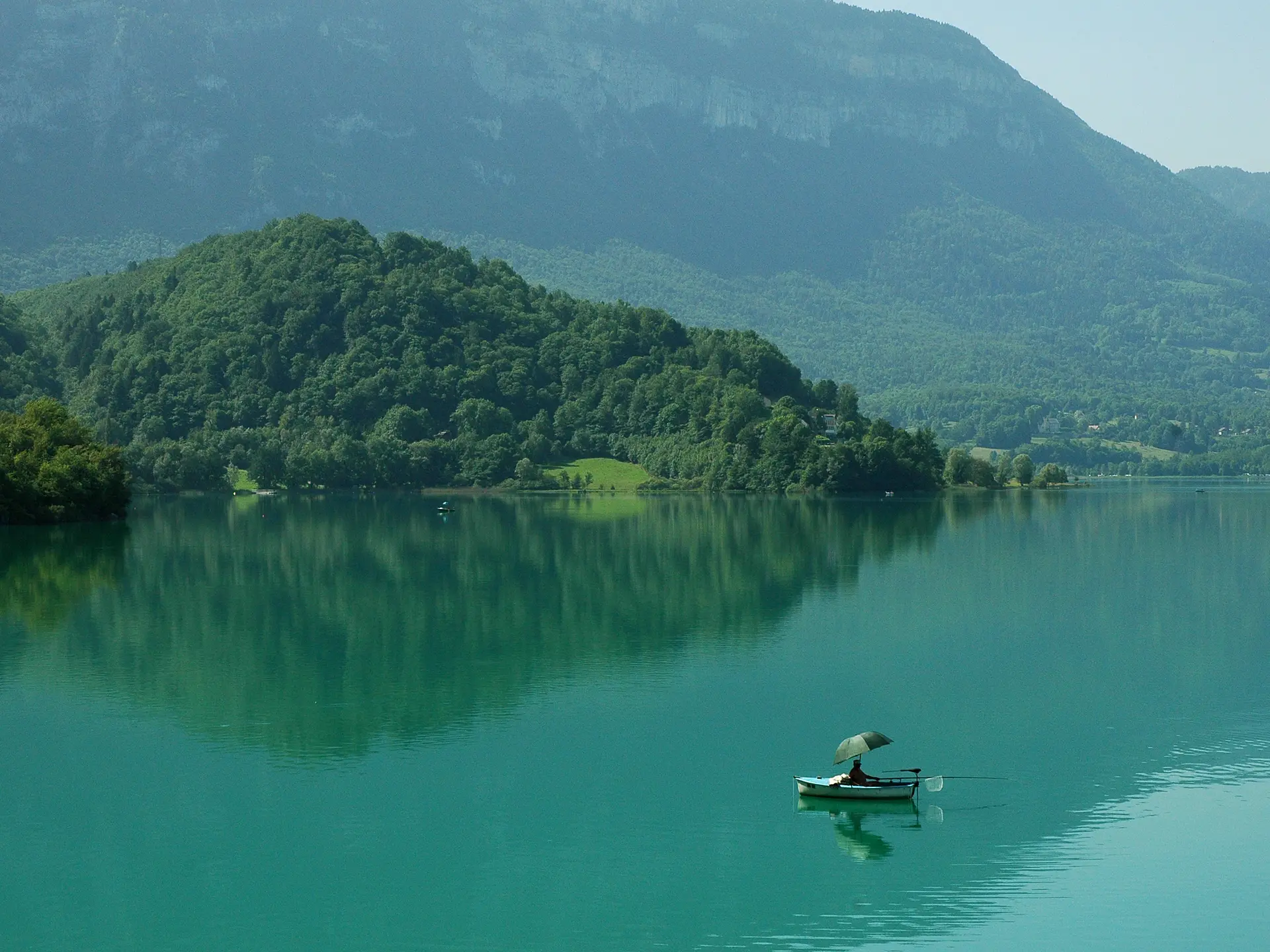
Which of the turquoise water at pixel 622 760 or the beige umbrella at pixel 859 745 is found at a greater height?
the beige umbrella at pixel 859 745

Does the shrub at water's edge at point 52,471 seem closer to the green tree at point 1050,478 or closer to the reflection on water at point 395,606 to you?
the reflection on water at point 395,606

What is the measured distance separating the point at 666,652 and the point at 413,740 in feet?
39.4

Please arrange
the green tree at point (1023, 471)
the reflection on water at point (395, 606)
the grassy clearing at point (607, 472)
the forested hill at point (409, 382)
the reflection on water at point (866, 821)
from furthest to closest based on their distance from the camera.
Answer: the green tree at point (1023, 471), the grassy clearing at point (607, 472), the forested hill at point (409, 382), the reflection on water at point (395, 606), the reflection on water at point (866, 821)

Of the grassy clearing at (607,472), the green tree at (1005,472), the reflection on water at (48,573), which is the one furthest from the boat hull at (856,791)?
the green tree at (1005,472)

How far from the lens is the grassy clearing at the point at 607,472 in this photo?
158250 millimetres

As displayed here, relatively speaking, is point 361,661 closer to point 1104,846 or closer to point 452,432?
point 1104,846

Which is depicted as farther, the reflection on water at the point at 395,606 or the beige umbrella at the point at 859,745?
the reflection on water at the point at 395,606

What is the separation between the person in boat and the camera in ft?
84.3

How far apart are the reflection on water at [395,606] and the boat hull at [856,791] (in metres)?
8.81

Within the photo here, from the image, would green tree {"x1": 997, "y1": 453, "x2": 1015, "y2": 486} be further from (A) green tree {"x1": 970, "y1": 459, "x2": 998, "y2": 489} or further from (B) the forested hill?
(B) the forested hill

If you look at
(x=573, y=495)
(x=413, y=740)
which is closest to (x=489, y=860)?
(x=413, y=740)

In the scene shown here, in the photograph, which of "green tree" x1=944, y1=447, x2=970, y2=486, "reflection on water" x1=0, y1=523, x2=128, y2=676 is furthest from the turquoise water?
"green tree" x1=944, y1=447, x2=970, y2=486

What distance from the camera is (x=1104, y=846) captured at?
23781 mm

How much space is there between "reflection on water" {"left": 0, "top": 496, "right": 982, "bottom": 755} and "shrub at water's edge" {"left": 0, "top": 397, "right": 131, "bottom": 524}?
141 inches
